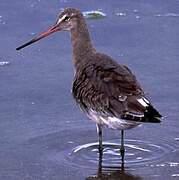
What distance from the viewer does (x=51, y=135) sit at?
20.3 feet

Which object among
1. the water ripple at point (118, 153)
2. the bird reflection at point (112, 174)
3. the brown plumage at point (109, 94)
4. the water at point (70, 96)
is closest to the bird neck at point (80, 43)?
the brown plumage at point (109, 94)

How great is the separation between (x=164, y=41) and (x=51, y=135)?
2146 mm

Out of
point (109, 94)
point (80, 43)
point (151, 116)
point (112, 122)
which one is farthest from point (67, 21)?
point (151, 116)

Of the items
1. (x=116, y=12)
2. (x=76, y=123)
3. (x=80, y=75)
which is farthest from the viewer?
(x=116, y=12)

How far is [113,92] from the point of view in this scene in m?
5.64

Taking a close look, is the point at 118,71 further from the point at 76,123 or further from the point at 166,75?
the point at 166,75

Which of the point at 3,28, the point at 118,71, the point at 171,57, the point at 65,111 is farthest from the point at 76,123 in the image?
the point at 3,28

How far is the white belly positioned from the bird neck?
0.60m

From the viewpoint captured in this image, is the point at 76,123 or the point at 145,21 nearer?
the point at 76,123

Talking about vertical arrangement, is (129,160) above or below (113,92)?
below

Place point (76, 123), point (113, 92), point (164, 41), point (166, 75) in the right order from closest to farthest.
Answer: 1. point (113, 92)
2. point (76, 123)
3. point (166, 75)
4. point (164, 41)

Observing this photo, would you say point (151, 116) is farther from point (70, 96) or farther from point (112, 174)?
point (70, 96)

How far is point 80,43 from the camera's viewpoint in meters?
6.38

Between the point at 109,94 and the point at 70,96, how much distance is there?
1.24 metres
